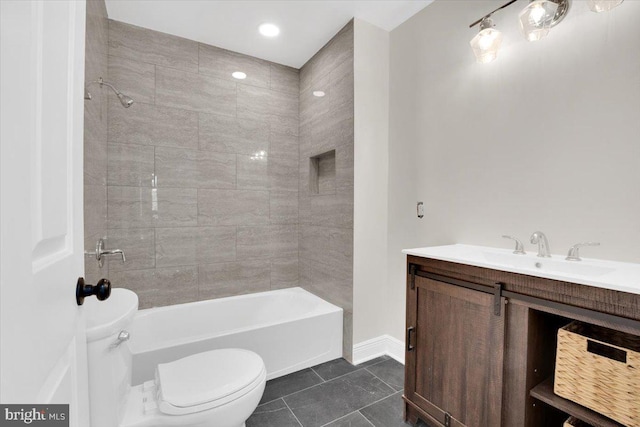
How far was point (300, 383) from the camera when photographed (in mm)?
2102

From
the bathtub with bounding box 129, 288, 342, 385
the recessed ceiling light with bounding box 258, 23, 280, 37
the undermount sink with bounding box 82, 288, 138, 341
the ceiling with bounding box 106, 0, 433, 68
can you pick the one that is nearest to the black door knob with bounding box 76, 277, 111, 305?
the undermount sink with bounding box 82, 288, 138, 341

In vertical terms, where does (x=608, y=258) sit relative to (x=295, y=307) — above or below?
above

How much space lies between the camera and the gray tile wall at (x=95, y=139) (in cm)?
160

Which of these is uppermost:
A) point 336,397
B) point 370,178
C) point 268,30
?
point 268,30

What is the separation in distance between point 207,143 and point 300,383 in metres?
2.15

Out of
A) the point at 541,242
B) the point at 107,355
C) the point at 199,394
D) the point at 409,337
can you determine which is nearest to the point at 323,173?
the point at 409,337

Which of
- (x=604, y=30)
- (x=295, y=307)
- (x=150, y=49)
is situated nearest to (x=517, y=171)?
(x=604, y=30)

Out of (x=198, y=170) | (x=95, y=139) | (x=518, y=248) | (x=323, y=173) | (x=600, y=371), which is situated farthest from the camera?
(x=323, y=173)

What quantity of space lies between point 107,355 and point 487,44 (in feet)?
7.66

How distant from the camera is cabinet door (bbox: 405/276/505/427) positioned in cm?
126

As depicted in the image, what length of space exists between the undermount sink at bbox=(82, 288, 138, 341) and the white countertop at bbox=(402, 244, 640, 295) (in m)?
1.37

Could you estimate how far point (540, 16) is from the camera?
140 centimetres

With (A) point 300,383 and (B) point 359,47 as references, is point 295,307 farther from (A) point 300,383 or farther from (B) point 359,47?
(B) point 359,47

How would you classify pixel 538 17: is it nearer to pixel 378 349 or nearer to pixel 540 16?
pixel 540 16
